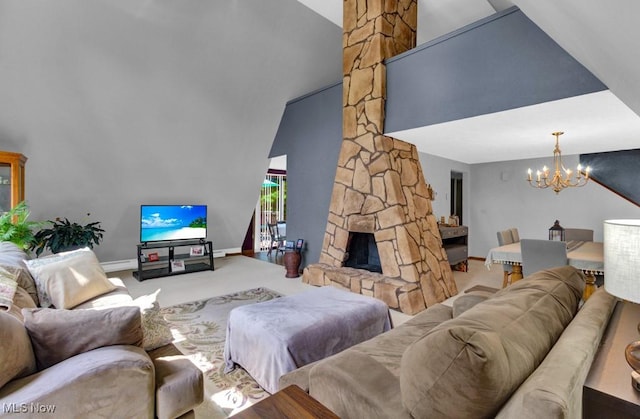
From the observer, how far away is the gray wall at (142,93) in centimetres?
364

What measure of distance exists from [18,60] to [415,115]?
4.52 metres

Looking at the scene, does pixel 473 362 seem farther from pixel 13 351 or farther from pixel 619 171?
pixel 619 171

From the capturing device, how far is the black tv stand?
17.3 feet

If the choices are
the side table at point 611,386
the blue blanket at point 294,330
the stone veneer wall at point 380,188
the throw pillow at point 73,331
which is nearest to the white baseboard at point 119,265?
the stone veneer wall at point 380,188

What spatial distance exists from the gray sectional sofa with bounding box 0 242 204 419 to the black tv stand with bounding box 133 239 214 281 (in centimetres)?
392

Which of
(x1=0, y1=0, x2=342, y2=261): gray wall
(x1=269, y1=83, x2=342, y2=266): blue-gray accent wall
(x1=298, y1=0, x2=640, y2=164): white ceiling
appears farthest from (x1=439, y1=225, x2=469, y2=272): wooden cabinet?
(x1=0, y1=0, x2=342, y2=261): gray wall

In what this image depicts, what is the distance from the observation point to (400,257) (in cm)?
384

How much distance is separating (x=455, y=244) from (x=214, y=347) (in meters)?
4.80

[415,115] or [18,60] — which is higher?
[18,60]

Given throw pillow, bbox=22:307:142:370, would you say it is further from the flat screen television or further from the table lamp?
the flat screen television

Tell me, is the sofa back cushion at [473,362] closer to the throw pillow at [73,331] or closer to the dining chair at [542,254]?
the throw pillow at [73,331]

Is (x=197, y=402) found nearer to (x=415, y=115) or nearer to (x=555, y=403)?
(x=555, y=403)

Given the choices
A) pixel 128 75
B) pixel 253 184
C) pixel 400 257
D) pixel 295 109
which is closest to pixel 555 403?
pixel 400 257

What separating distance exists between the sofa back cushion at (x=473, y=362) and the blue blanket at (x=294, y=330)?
119 centimetres
